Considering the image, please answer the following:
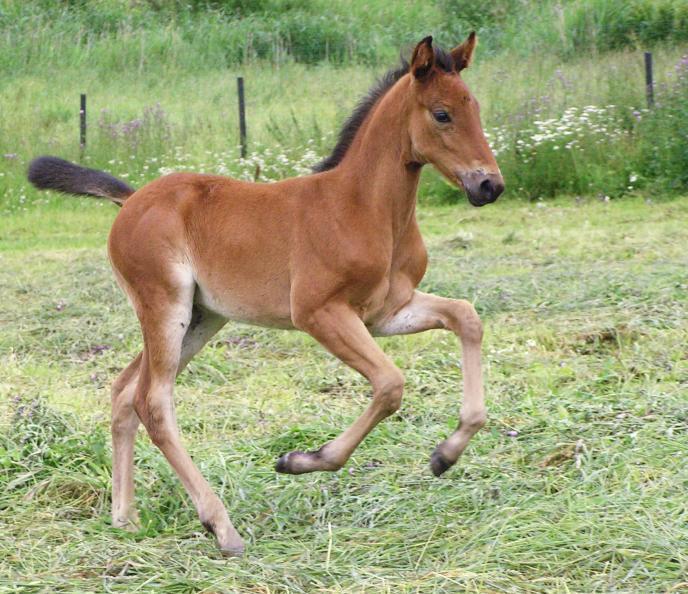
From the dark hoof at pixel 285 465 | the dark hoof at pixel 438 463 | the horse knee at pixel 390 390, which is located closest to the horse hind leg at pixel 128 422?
the dark hoof at pixel 285 465

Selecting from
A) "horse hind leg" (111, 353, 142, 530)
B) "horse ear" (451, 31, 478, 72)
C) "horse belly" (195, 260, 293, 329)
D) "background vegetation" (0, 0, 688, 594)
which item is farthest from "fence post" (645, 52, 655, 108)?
"horse hind leg" (111, 353, 142, 530)

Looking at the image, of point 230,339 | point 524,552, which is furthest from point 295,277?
point 230,339

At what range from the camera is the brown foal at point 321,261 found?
4.52 m

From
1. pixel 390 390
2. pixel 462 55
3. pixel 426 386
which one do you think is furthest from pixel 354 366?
pixel 426 386

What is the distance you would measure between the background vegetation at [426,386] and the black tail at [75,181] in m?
1.07

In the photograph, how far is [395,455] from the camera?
16.9 ft

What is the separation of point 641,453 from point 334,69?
16.9 m

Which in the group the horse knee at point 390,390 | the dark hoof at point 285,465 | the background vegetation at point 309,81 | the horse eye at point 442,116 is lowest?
the background vegetation at point 309,81

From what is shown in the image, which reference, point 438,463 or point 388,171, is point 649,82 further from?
point 438,463

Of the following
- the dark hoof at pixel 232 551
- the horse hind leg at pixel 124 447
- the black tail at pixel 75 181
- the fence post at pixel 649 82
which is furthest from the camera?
the fence post at pixel 649 82

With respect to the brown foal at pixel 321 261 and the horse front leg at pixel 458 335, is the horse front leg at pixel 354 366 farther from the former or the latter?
the horse front leg at pixel 458 335

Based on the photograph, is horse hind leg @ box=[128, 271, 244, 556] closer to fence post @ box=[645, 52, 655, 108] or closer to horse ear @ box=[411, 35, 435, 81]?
horse ear @ box=[411, 35, 435, 81]

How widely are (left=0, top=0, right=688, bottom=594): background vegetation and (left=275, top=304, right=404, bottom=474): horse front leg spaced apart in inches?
10.7

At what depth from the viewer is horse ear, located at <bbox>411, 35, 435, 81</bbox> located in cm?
456
